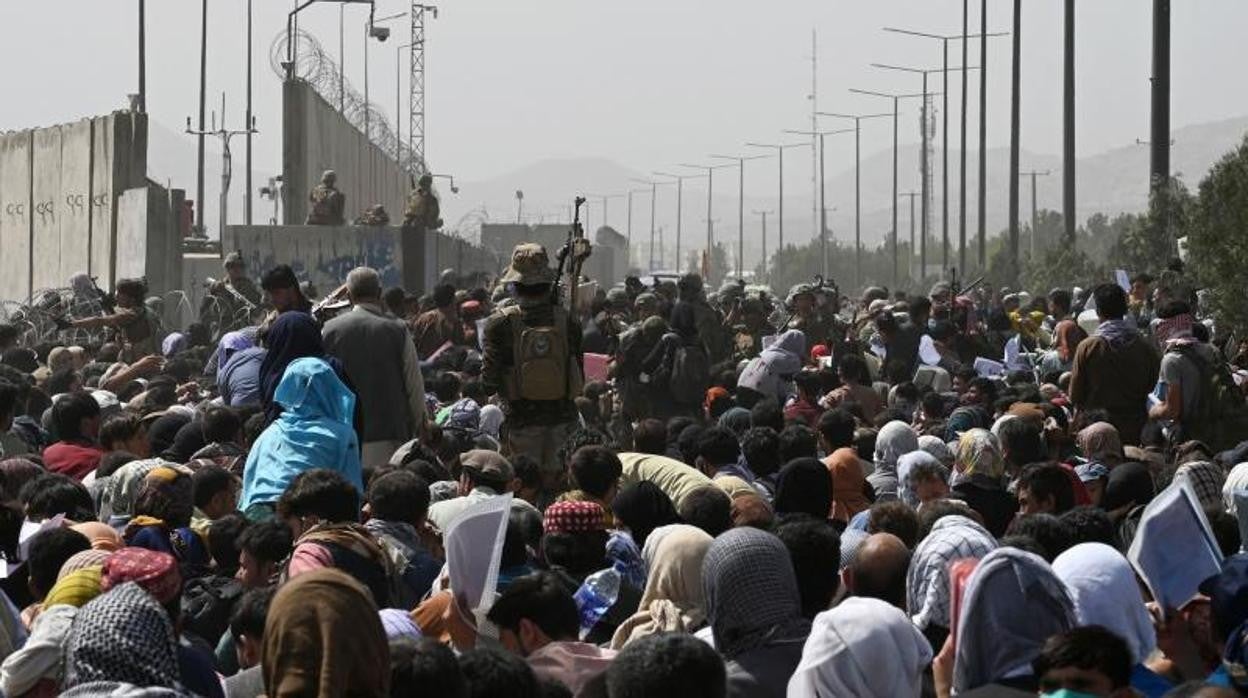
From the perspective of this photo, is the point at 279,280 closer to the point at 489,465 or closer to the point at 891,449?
the point at 489,465

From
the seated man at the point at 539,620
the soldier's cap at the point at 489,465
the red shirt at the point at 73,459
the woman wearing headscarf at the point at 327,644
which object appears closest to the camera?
the woman wearing headscarf at the point at 327,644

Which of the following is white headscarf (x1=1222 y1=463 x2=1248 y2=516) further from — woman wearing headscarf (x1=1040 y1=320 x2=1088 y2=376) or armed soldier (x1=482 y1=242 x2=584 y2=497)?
woman wearing headscarf (x1=1040 y1=320 x2=1088 y2=376)

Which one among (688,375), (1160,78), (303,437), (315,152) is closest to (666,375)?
(688,375)

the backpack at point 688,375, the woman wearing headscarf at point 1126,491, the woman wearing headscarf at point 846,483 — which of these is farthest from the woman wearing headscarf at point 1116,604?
the backpack at point 688,375

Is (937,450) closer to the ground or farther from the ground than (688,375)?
closer to the ground

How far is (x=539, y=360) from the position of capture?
12523mm

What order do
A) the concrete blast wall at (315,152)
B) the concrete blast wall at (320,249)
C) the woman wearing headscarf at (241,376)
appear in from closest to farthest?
1. the woman wearing headscarf at (241,376)
2. the concrete blast wall at (320,249)
3. the concrete blast wall at (315,152)

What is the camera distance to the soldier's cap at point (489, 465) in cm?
1048

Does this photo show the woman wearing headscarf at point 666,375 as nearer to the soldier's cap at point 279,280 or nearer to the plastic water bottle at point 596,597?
the soldier's cap at point 279,280

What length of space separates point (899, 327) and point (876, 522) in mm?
9484

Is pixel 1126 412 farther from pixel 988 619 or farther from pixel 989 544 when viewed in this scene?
pixel 988 619

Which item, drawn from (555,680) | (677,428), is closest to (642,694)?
(555,680)

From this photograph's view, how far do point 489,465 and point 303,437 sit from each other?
0.73 m

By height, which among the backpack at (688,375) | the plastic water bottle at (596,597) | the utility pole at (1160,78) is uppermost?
the utility pole at (1160,78)
